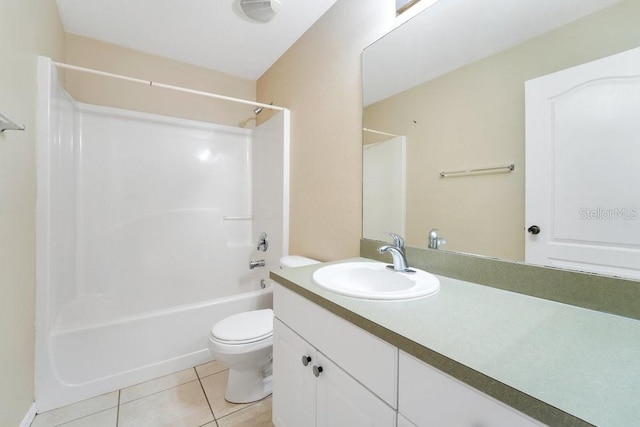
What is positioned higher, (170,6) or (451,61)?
(170,6)

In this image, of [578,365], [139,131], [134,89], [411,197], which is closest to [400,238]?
[411,197]

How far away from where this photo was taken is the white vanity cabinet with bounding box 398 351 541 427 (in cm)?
46

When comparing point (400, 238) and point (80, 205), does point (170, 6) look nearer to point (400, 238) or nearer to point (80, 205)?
point (80, 205)

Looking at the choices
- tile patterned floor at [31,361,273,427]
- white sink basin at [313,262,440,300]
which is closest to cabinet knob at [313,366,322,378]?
white sink basin at [313,262,440,300]

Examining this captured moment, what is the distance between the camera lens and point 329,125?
1.71 m

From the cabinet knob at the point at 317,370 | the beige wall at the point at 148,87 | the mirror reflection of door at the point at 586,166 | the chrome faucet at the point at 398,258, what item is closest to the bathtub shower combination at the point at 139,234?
the beige wall at the point at 148,87

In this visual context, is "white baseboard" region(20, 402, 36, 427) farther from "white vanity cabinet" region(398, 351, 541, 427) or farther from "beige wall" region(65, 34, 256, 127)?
"beige wall" region(65, 34, 256, 127)

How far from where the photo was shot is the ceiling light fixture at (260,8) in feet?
5.18

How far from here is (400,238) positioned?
1179mm

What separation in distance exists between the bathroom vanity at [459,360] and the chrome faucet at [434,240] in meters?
0.16

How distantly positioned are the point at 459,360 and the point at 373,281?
68 centimetres

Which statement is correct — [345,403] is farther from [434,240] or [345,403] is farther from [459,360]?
[434,240]

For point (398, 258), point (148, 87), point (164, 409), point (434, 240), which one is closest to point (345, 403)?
point (398, 258)

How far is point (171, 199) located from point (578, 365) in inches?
101
